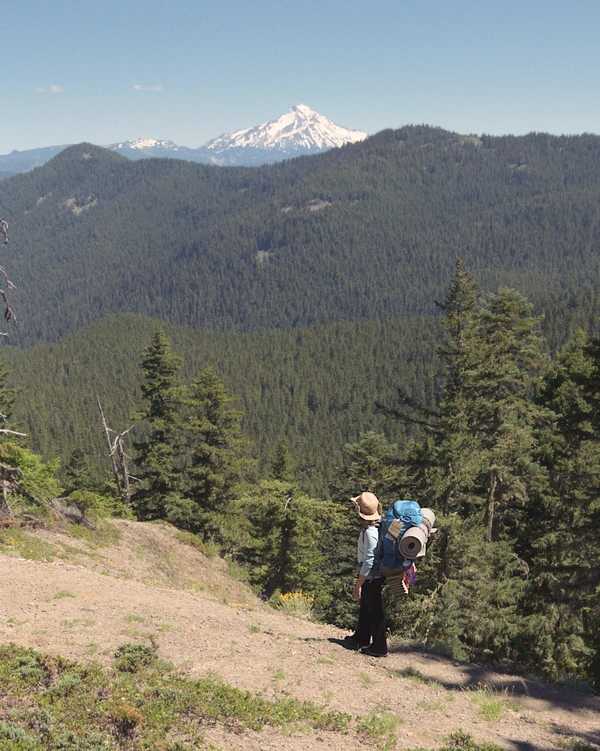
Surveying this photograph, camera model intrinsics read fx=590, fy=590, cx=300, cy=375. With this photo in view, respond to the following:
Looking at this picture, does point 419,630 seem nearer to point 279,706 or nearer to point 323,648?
point 323,648

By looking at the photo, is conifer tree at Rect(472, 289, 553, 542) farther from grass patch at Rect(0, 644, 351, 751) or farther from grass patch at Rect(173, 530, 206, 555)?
grass patch at Rect(0, 644, 351, 751)

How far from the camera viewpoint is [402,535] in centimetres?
759

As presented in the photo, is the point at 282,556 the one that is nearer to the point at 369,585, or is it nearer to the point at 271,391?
the point at 369,585

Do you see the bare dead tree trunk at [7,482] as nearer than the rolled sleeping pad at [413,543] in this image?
No

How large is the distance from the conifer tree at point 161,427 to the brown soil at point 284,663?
17272 millimetres

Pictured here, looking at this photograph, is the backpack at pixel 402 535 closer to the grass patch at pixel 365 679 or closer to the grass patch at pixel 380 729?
the grass patch at pixel 365 679

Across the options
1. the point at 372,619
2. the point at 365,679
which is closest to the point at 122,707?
the point at 365,679

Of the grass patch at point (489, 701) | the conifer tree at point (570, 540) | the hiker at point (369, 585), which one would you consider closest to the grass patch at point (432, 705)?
the grass patch at point (489, 701)

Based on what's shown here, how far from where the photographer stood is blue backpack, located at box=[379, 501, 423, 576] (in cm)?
759

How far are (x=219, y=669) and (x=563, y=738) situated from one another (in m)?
4.38

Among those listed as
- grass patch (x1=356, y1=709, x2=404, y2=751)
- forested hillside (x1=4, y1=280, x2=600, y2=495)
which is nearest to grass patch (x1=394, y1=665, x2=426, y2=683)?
grass patch (x1=356, y1=709, x2=404, y2=751)

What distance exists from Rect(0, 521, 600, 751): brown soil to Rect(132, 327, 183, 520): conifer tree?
17272 millimetres

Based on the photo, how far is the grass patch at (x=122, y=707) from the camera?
5.96 metres

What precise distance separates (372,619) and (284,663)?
149cm
